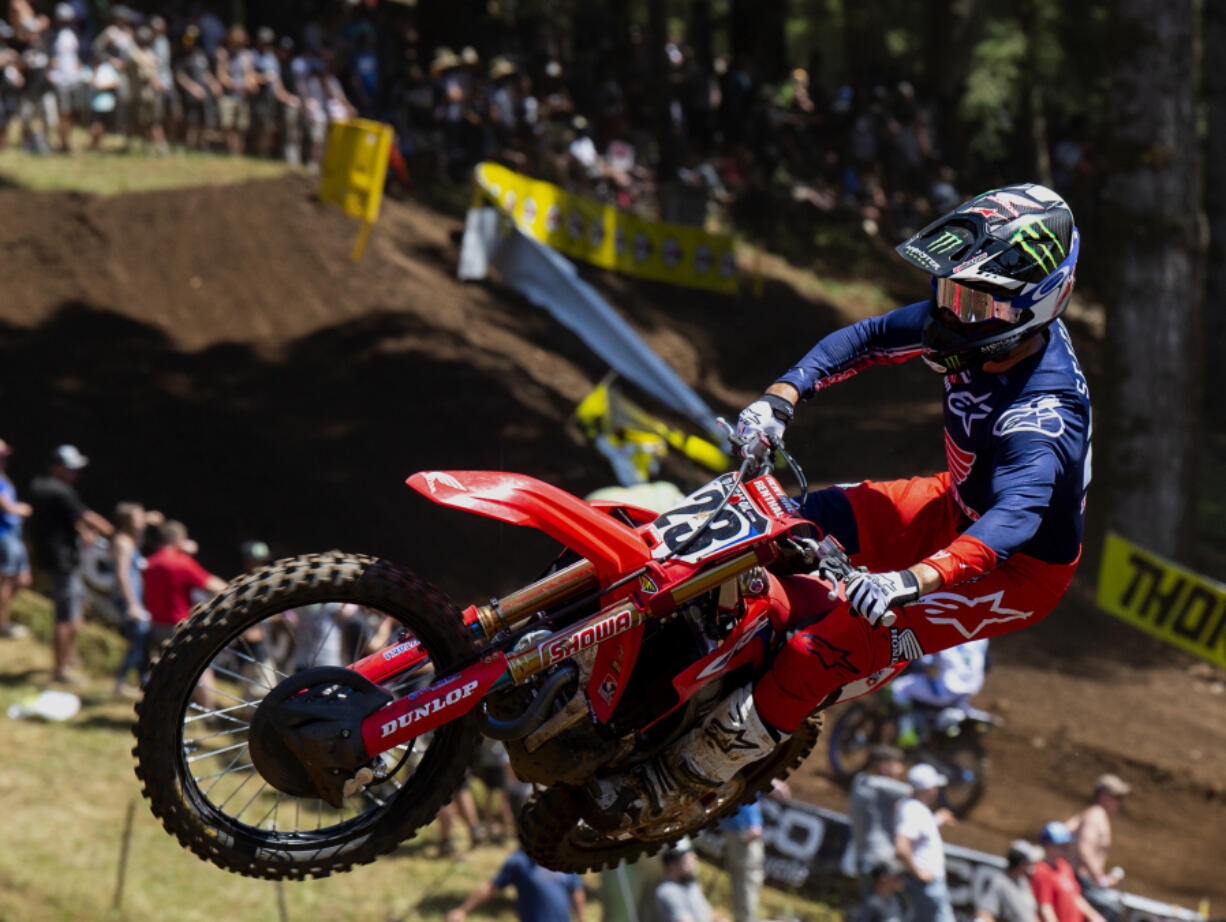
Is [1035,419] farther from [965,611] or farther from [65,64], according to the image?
[65,64]

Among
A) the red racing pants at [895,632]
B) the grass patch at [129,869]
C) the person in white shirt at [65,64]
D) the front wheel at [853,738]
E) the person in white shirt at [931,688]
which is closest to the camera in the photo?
the red racing pants at [895,632]

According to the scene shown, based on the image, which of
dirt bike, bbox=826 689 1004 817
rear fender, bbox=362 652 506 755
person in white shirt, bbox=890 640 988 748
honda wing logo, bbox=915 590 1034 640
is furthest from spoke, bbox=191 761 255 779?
dirt bike, bbox=826 689 1004 817

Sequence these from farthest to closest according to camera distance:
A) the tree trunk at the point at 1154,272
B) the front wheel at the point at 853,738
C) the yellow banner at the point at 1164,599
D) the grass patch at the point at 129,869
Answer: the tree trunk at the point at 1154,272 → the yellow banner at the point at 1164,599 → the front wheel at the point at 853,738 → the grass patch at the point at 129,869

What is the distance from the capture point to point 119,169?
71.9 feet

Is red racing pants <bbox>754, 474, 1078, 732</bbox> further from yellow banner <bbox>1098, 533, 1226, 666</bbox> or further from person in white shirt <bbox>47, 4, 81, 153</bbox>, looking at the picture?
person in white shirt <bbox>47, 4, 81, 153</bbox>

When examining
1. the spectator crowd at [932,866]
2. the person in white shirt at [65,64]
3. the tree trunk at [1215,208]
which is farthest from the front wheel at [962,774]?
the person in white shirt at [65,64]

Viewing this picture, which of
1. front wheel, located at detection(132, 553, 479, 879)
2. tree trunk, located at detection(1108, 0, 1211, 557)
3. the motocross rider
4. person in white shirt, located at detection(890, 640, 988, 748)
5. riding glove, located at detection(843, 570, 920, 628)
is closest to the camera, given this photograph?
riding glove, located at detection(843, 570, 920, 628)

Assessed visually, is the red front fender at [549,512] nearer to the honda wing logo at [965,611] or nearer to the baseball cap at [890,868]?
the honda wing logo at [965,611]

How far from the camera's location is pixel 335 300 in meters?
20.3

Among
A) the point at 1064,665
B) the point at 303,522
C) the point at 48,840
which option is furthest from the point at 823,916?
the point at 303,522

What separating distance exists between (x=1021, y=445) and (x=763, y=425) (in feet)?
3.04

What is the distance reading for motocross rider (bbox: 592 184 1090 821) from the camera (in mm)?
4871

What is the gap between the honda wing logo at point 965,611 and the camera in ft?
16.9

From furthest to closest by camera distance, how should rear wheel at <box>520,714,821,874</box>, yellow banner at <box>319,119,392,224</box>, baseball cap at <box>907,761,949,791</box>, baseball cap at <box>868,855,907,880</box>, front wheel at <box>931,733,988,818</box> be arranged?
yellow banner at <box>319,119,392,224</box> → front wheel at <box>931,733,988,818</box> → baseball cap at <box>907,761,949,791</box> → baseball cap at <box>868,855,907,880</box> → rear wheel at <box>520,714,821,874</box>
